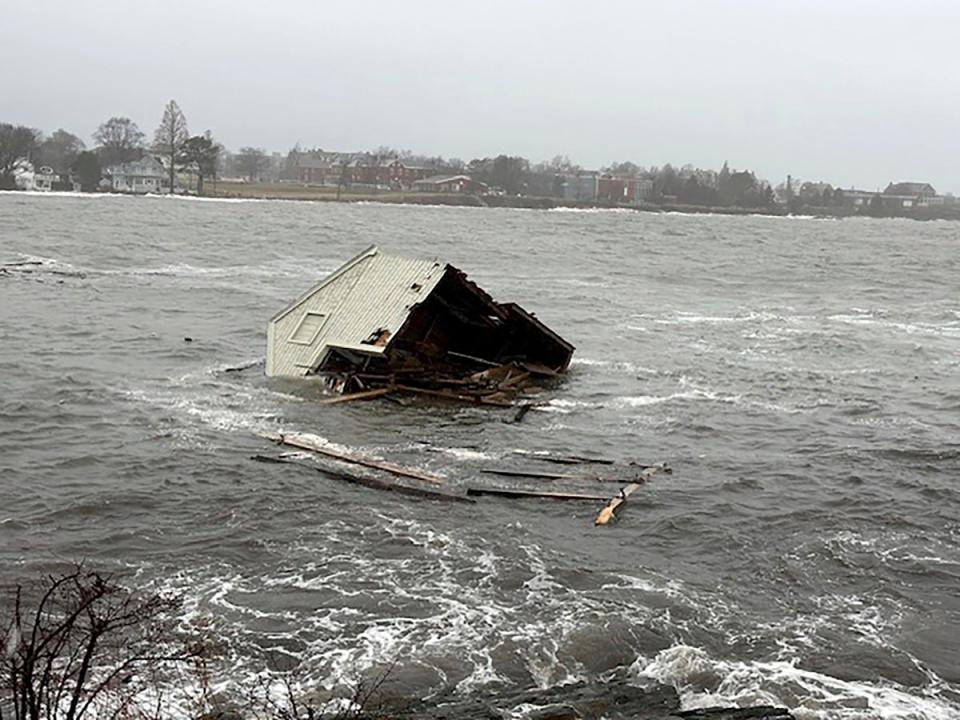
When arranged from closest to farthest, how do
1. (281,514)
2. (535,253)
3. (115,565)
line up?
(115,565), (281,514), (535,253)

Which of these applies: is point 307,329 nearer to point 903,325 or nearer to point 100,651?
point 100,651

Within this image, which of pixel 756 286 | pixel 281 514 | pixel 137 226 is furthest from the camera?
pixel 137 226

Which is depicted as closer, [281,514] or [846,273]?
[281,514]

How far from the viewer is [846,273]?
6056 cm

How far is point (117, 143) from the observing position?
18862 centimetres

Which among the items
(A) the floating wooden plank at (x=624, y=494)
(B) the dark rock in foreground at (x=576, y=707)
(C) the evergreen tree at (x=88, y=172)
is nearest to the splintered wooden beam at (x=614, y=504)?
(A) the floating wooden plank at (x=624, y=494)

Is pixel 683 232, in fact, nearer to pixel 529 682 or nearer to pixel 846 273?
pixel 846 273

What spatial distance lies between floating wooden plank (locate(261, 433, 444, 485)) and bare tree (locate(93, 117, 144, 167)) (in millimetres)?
168457

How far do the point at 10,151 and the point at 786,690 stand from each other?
155 metres

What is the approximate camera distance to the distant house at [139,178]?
524ft

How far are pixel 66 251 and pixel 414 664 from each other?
49792mm

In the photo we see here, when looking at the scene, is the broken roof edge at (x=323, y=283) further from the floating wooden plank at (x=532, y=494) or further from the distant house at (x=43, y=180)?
the distant house at (x=43, y=180)

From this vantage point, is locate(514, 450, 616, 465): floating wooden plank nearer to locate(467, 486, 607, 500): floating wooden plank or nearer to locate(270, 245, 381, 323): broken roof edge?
locate(467, 486, 607, 500): floating wooden plank

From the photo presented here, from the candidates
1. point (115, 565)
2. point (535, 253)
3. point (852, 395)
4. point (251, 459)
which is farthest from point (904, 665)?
point (535, 253)
